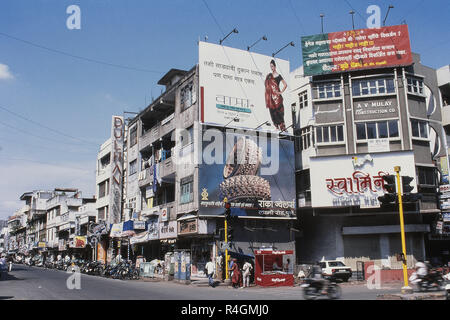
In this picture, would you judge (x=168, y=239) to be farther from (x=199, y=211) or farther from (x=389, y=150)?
(x=389, y=150)

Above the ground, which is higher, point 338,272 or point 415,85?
point 415,85

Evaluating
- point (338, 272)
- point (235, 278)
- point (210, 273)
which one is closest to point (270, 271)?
point (235, 278)

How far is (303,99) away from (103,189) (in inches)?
1146

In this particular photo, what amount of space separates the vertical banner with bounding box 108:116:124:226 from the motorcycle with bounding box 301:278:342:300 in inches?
1372

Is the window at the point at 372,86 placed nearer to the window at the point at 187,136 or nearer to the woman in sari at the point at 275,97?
the woman in sari at the point at 275,97

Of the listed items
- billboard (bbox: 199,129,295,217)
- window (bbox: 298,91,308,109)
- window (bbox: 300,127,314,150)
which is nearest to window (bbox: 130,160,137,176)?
billboard (bbox: 199,129,295,217)

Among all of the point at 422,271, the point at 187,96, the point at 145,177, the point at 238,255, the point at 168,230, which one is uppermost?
the point at 187,96

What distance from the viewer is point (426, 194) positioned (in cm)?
3294

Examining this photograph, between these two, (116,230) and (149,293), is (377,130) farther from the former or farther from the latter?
(116,230)

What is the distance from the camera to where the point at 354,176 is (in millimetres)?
32875

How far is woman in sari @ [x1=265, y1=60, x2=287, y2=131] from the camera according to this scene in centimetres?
3544

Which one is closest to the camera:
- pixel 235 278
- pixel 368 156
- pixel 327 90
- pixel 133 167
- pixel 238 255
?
pixel 235 278

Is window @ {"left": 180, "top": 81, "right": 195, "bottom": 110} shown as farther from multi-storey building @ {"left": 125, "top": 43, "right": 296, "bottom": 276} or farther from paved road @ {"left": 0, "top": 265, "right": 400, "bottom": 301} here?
paved road @ {"left": 0, "top": 265, "right": 400, "bottom": 301}

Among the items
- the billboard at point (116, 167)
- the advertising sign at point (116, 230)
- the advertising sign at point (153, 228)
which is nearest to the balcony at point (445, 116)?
the advertising sign at point (153, 228)
